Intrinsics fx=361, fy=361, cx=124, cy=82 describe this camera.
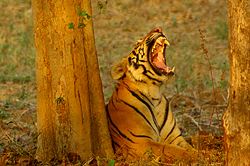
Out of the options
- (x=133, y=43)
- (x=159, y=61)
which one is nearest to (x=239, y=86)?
(x=159, y=61)

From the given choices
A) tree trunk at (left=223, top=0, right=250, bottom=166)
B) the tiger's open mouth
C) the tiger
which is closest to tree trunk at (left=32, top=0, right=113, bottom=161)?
the tiger

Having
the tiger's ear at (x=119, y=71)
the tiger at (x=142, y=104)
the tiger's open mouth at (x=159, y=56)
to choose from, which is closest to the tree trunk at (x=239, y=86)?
the tiger at (x=142, y=104)

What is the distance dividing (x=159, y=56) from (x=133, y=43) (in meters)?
5.87

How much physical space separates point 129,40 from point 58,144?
7.37 metres

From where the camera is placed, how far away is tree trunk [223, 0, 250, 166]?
7.52ft

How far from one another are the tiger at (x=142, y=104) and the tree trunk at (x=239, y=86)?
119 centimetres

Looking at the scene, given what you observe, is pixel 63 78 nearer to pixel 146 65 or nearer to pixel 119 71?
pixel 119 71

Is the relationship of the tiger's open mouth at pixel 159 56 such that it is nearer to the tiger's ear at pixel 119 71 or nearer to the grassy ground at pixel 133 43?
the tiger's ear at pixel 119 71

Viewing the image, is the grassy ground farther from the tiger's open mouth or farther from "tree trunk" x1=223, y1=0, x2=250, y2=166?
"tree trunk" x1=223, y1=0, x2=250, y2=166

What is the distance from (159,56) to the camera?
13.2 ft

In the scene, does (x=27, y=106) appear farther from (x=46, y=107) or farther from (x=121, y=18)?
(x=121, y=18)

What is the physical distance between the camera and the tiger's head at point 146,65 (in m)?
3.83

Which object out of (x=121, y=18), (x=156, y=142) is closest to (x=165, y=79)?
(x=156, y=142)

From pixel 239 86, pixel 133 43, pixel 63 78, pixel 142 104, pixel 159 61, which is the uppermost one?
pixel 133 43
